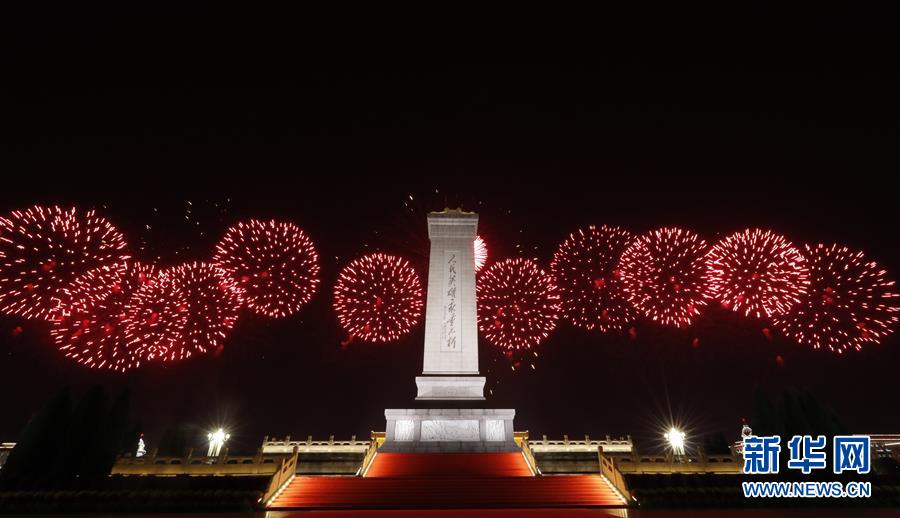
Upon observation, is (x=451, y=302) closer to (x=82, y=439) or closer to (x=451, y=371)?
(x=451, y=371)

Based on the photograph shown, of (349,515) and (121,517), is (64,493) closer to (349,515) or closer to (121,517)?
(121,517)

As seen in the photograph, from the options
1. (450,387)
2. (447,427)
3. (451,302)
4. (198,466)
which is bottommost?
(198,466)

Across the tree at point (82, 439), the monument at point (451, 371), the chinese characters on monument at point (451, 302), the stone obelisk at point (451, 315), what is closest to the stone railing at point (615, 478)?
the monument at point (451, 371)

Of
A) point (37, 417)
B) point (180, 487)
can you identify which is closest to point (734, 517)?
point (180, 487)

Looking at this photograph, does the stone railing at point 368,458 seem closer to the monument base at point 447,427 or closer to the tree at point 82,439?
the monument base at point 447,427

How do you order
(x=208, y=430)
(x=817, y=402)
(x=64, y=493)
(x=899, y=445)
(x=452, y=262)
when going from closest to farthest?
(x=64, y=493) < (x=817, y=402) < (x=452, y=262) < (x=208, y=430) < (x=899, y=445)

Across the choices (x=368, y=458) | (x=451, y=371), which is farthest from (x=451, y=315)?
(x=368, y=458)

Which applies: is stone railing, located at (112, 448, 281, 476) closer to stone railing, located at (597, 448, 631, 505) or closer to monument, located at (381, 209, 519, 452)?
monument, located at (381, 209, 519, 452)
